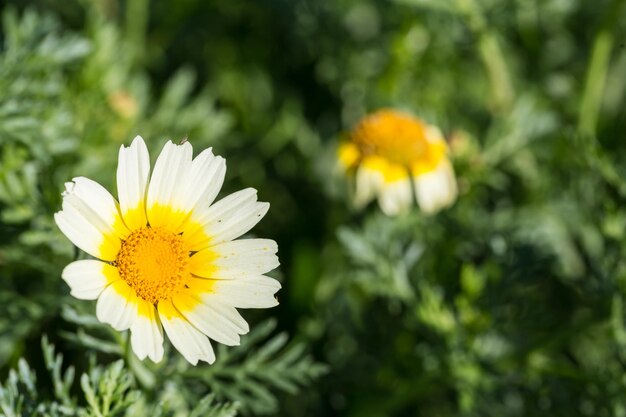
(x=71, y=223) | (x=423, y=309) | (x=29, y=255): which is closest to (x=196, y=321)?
(x=71, y=223)

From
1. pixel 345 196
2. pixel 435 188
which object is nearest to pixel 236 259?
pixel 435 188

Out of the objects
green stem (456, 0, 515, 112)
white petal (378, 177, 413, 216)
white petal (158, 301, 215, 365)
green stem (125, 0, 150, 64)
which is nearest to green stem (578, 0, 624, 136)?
green stem (456, 0, 515, 112)

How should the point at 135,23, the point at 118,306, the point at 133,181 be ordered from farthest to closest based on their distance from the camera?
the point at 135,23 < the point at 133,181 < the point at 118,306

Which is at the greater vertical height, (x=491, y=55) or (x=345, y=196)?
(x=491, y=55)

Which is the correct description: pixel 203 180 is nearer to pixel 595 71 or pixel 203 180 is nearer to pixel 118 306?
pixel 118 306

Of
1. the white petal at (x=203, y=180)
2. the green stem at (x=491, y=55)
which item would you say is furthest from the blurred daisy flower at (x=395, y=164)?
the white petal at (x=203, y=180)

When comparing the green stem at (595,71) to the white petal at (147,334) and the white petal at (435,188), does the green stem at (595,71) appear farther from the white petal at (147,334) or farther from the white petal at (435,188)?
the white petal at (147,334)

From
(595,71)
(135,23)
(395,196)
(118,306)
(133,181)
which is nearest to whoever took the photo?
(118,306)
